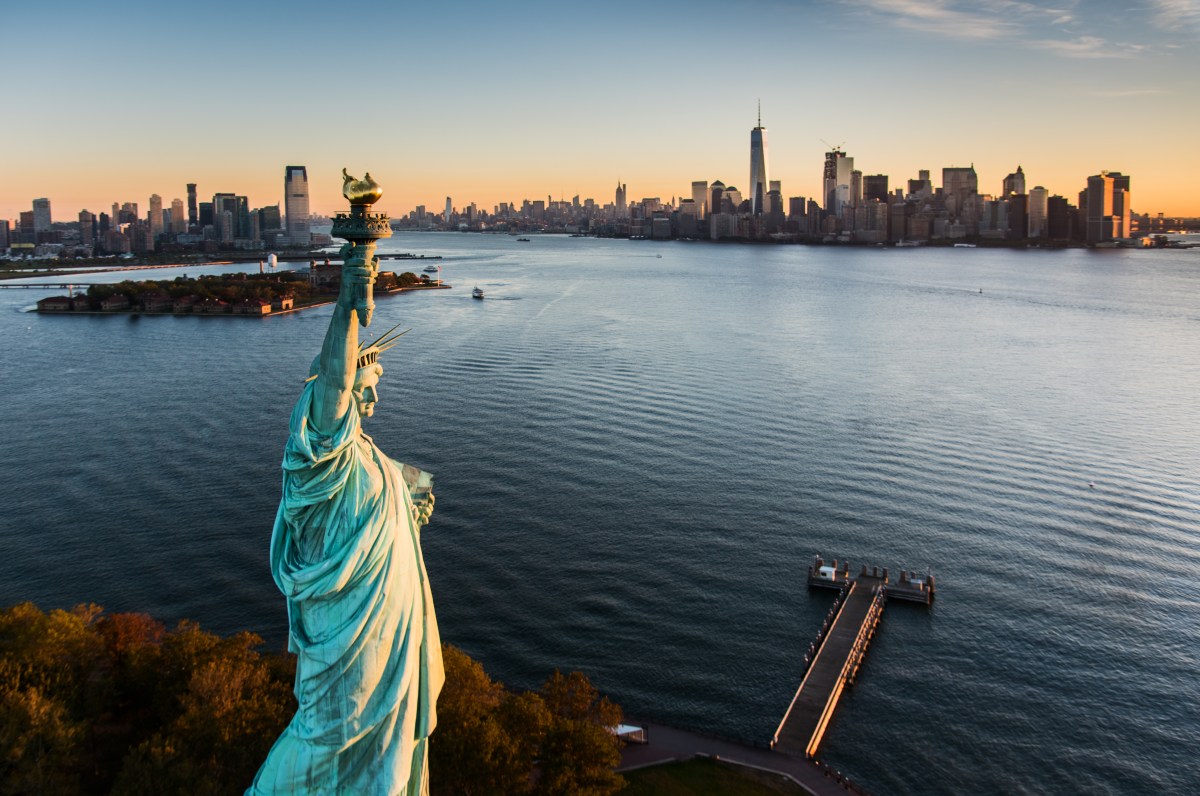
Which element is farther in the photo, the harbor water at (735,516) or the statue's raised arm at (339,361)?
the harbor water at (735,516)

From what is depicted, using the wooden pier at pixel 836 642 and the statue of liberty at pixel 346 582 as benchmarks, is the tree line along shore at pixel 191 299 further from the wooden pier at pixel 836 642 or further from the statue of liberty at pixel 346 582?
the statue of liberty at pixel 346 582

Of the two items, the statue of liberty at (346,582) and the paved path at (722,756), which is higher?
the statue of liberty at (346,582)

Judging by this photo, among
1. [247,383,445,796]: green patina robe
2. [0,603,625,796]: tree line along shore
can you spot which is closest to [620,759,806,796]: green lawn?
[0,603,625,796]: tree line along shore

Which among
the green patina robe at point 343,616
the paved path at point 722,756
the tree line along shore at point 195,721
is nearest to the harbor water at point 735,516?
the paved path at point 722,756

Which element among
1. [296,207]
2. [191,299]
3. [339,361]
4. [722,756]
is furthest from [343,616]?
[296,207]

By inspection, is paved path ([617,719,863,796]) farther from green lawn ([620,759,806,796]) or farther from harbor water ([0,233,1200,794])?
harbor water ([0,233,1200,794])

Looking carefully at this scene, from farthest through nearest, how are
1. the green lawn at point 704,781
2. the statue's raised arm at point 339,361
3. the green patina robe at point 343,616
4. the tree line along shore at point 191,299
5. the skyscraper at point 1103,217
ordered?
1. the skyscraper at point 1103,217
2. the tree line along shore at point 191,299
3. the green lawn at point 704,781
4. the green patina robe at point 343,616
5. the statue's raised arm at point 339,361

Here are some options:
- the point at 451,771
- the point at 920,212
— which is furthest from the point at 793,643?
the point at 920,212
